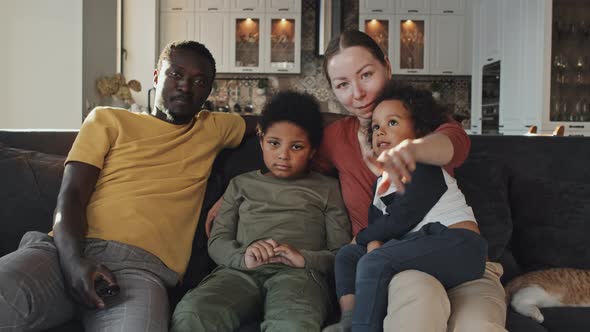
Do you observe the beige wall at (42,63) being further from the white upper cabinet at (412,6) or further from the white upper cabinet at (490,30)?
the white upper cabinet at (490,30)

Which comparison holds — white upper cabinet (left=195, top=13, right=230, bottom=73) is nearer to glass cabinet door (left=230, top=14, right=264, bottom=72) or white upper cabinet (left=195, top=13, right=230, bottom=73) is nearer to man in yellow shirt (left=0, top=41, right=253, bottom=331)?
glass cabinet door (left=230, top=14, right=264, bottom=72)

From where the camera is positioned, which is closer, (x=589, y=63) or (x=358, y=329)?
(x=358, y=329)

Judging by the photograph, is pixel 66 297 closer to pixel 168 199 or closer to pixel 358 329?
pixel 168 199

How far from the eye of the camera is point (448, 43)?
23.0 feet

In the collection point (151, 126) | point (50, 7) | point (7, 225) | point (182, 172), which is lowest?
point (7, 225)

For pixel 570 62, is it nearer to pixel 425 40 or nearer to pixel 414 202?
pixel 425 40

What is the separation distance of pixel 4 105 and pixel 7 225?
13.0ft

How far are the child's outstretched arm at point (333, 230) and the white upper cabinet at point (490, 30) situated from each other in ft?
14.7

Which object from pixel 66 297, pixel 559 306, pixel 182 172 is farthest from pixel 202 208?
pixel 559 306

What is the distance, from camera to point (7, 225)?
1.78m

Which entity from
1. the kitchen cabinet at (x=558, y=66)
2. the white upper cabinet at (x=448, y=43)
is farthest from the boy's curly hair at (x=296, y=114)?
the white upper cabinet at (x=448, y=43)

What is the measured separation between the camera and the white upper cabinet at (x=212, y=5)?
7.06 m

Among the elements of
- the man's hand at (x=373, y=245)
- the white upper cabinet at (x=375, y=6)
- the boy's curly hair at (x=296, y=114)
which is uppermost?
the white upper cabinet at (x=375, y=6)

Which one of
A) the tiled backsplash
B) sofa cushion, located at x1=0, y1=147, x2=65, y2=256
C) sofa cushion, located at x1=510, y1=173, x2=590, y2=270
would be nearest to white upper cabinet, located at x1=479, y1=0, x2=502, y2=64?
the tiled backsplash
